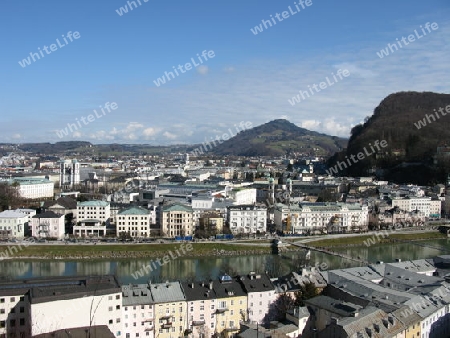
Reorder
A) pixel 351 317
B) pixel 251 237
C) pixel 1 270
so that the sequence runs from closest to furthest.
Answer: pixel 351 317, pixel 1 270, pixel 251 237

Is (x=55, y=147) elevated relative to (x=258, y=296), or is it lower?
elevated

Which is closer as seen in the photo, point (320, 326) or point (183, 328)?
point (320, 326)

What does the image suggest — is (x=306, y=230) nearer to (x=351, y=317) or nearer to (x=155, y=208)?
(x=155, y=208)

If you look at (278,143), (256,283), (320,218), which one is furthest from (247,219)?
(278,143)

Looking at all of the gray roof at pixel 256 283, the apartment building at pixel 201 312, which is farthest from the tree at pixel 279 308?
the apartment building at pixel 201 312

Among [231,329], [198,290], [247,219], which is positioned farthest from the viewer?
[247,219]

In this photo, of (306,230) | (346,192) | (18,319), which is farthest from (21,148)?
(18,319)

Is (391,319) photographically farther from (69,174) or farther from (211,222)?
(69,174)
